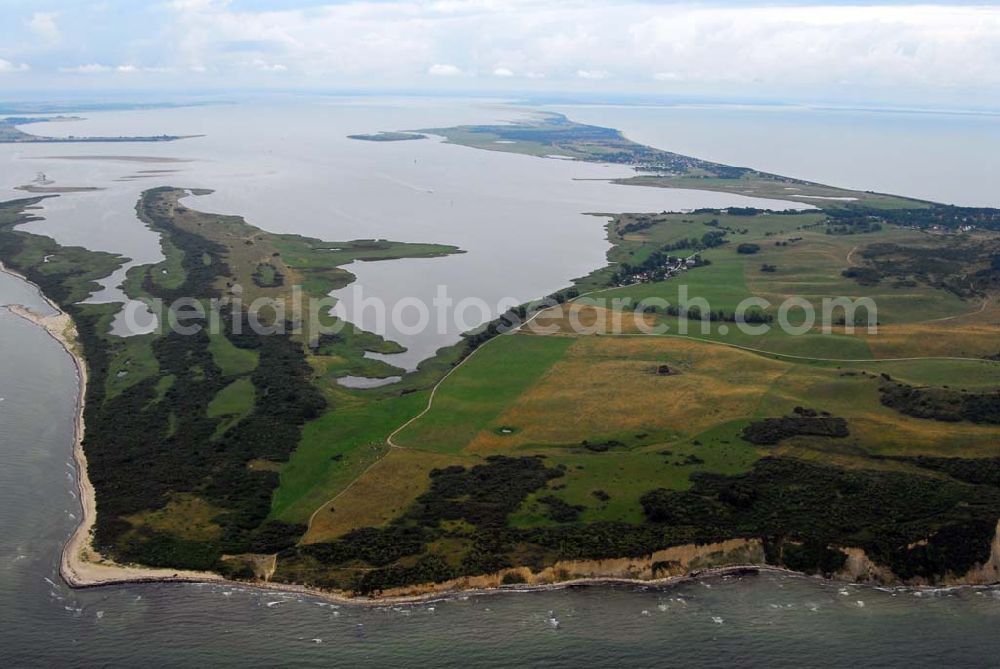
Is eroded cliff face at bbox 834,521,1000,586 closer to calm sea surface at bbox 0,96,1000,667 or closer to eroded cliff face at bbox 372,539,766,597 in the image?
calm sea surface at bbox 0,96,1000,667

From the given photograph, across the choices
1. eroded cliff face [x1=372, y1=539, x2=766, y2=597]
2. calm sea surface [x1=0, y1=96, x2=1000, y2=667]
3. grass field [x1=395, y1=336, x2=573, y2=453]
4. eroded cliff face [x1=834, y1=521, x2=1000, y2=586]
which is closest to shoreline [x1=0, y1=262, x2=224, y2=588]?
calm sea surface [x1=0, y1=96, x2=1000, y2=667]

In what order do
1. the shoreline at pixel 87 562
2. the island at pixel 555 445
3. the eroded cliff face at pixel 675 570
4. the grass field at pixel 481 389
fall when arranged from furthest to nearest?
the grass field at pixel 481 389 → the island at pixel 555 445 → the eroded cliff face at pixel 675 570 → the shoreline at pixel 87 562

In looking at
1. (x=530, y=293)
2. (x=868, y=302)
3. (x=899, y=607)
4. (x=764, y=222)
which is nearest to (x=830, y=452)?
(x=899, y=607)

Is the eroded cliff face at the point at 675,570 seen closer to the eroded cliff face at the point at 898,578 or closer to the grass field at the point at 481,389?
the eroded cliff face at the point at 898,578

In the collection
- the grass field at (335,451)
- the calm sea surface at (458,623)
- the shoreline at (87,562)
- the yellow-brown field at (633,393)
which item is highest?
the yellow-brown field at (633,393)

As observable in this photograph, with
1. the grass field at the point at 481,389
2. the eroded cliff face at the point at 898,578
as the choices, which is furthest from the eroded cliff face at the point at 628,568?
the grass field at the point at 481,389

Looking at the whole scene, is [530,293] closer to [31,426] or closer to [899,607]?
[31,426]

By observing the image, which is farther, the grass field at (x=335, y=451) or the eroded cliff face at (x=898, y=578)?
the grass field at (x=335, y=451)

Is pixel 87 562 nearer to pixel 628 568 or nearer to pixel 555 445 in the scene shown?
pixel 628 568

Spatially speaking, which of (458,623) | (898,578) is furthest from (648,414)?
(458,623)
